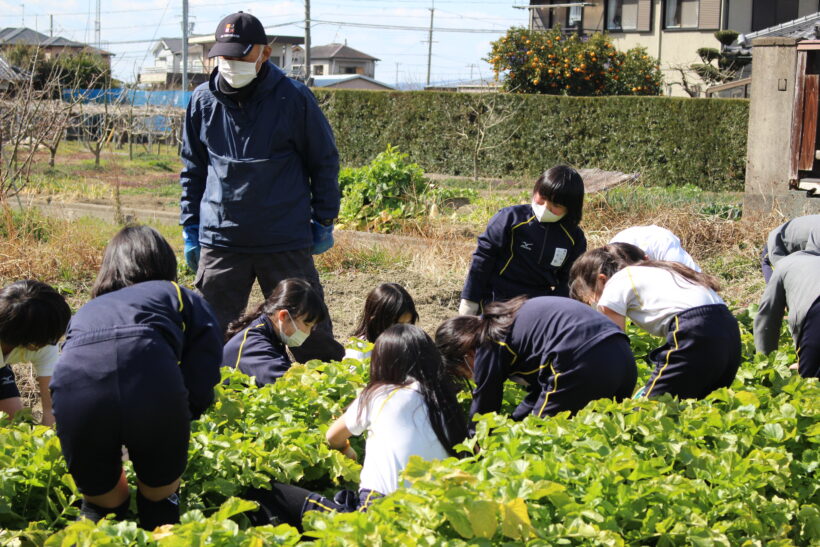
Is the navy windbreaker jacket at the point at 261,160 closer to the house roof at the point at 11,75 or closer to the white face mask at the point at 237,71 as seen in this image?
the white face mask at the point at 237,71

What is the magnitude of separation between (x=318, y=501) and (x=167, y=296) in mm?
910

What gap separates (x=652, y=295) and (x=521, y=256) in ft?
3.70

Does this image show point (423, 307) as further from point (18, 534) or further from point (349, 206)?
point (18, 534)

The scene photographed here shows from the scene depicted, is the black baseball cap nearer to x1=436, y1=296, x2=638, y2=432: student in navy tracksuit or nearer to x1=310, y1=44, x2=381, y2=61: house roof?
x1=436, y1=296, x2=638, y2=432: student in navy tracksuit

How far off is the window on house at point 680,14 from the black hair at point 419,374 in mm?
30364

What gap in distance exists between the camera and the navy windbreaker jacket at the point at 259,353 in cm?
437

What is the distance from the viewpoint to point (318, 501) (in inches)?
129

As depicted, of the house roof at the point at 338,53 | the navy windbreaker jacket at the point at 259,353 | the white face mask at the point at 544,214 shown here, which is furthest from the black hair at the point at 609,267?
the house roof at the point at 338,53

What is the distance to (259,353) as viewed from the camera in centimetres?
443

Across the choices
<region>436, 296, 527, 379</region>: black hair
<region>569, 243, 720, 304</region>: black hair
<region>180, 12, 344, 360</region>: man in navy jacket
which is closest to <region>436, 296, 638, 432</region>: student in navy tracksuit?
<region>436, 296, 527, 379</region>: black hair

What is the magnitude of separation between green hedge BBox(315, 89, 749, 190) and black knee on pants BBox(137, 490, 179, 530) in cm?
1402

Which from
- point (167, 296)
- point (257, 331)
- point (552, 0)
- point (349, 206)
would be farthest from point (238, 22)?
point (552, 0)

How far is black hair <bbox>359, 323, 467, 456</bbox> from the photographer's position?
→ 3.30 meters

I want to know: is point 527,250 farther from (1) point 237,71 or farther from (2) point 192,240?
(2) point 192,240
